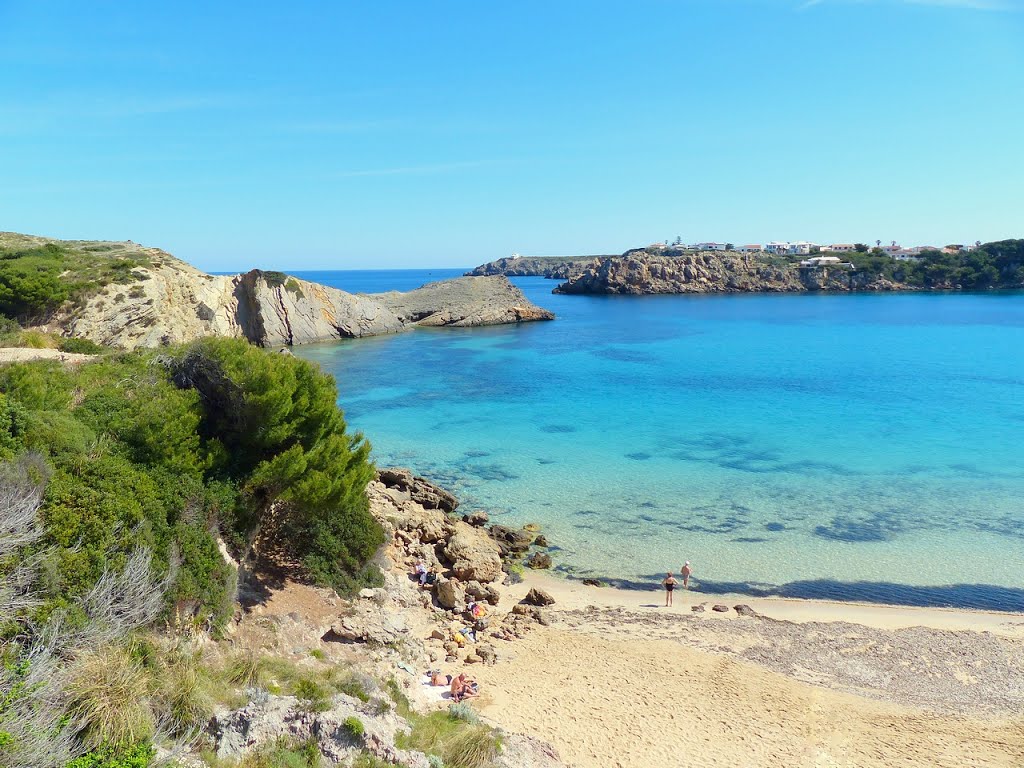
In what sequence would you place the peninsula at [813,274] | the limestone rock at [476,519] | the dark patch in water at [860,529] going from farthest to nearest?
1. the peninsula at [813,274]
2. the limestone rock at [476,519]
3. the dark patch in water at [860,529]

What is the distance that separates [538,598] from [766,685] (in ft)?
17.8

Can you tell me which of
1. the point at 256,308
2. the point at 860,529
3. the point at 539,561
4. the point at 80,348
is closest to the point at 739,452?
the point at 860,529

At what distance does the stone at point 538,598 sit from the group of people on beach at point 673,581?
2.84 metres

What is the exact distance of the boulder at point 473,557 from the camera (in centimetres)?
1686

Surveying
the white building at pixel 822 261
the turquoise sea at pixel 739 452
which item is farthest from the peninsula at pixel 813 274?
the turquoise sea at pixel 739 452

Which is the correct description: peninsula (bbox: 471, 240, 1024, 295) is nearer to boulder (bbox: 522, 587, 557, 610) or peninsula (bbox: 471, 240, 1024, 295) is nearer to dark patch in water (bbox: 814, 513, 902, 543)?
dark patch in water (bbox: 814, 513, 902, 543)

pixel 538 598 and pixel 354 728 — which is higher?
pixel 354 728

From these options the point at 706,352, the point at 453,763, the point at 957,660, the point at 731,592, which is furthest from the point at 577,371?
the point at 453,763

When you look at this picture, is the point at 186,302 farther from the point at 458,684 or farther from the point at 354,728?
A: the point at 354,728

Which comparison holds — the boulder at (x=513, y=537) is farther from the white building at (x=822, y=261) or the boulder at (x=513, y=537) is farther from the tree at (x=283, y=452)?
the white building at (x=822, y=261)

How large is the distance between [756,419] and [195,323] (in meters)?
36.4

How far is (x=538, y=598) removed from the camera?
15773mm

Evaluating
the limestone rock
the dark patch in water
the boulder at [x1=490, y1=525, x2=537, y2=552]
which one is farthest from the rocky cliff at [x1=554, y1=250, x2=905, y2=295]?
the boulder at [x1=490, y1=525, x2=537, y2=552]

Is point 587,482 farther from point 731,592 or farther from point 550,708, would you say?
point 550,708
